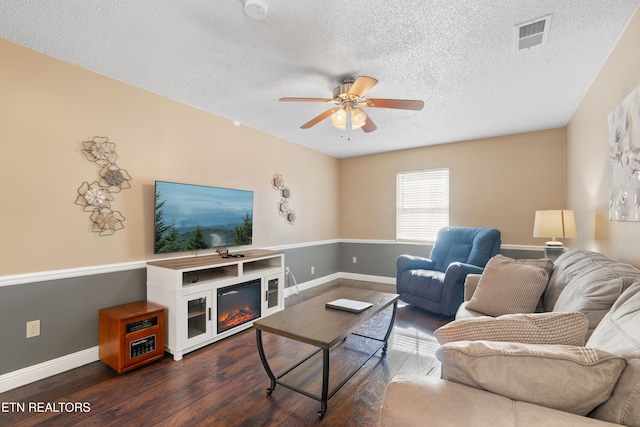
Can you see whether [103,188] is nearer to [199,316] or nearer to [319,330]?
[199,316]

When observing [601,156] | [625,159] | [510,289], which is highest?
[601,156]

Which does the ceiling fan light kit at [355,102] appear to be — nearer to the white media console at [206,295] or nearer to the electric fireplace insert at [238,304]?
the white media console at [206,295]

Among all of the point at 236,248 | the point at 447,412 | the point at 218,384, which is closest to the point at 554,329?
the point at 447,412

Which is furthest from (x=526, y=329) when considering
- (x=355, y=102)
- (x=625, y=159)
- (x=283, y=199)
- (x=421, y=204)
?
(x=421, y=204)

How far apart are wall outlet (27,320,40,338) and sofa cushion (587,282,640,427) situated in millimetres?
3173

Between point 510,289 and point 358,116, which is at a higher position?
point 358,116

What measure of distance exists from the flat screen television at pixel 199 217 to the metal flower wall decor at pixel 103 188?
1.06 feet

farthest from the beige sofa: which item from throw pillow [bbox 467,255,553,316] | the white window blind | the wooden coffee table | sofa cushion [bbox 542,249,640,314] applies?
the white window blind

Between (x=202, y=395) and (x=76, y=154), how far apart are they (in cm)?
214

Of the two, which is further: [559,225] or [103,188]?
[559,225]

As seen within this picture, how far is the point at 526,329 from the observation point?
1.01 metres

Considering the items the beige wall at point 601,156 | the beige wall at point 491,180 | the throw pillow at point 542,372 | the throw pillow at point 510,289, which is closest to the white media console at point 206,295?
the throw pillow at point 510,289

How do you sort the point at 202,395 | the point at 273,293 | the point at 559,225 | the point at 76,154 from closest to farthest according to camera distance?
the point at 202,395, the point at 76,154, the point at 559,225, the point at 273,293

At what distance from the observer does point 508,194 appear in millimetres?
4211
